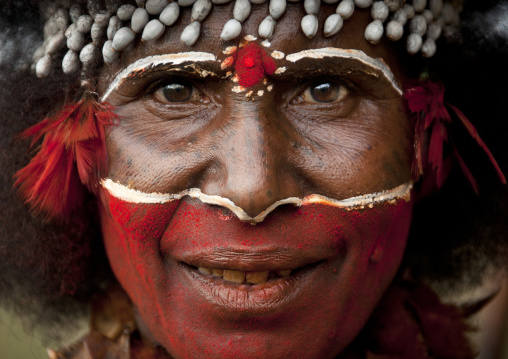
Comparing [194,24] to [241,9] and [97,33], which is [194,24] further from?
[97,33]

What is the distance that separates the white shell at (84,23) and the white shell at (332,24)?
78 centimetres

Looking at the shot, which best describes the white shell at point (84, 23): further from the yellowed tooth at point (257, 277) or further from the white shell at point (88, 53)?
the yellowed tooth at point (257, 277)

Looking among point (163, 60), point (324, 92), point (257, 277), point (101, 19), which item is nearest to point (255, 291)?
point (257, 277)

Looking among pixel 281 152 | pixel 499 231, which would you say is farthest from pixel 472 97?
pixel 281 152

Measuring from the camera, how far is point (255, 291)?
1.83 m

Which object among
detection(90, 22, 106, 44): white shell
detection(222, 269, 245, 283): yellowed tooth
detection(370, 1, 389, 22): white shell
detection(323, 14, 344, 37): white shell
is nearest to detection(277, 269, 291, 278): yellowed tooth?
detection(222, 269, 245, 283): yellowed tooth

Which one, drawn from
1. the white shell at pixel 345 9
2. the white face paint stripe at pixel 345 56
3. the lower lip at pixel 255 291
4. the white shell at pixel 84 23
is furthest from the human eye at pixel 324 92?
the white shell at pixel 84 23

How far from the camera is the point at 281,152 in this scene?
5.75 feet

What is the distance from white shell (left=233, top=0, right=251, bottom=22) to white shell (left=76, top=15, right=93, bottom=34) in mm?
515

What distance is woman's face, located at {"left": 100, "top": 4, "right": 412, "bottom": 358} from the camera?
175cm

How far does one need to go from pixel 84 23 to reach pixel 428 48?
1164 mm

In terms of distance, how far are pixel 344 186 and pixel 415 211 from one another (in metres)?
0.79

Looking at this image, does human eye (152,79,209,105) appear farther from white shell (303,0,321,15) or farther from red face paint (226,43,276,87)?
white shell (303,0,321,15)

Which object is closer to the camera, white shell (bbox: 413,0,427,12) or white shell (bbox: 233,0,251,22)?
white shell (bbox: 233,0,251,22)
